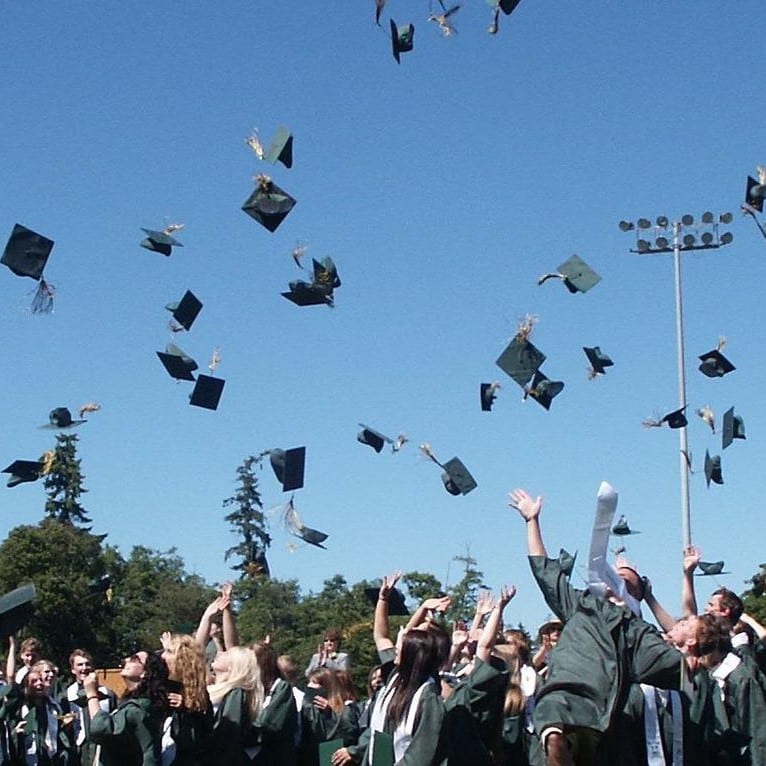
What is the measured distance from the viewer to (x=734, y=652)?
8.39 m

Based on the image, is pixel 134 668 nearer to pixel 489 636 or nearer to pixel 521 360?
pixel 489 636

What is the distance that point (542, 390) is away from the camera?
12.5 meters

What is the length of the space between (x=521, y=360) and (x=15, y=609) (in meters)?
7.29

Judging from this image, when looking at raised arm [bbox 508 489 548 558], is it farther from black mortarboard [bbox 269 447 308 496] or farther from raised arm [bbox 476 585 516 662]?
black mortarboard [bbox 269 447 308 496]

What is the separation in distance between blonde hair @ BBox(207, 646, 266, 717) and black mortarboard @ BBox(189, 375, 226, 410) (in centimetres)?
513

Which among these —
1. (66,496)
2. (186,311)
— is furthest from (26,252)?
(66,496)

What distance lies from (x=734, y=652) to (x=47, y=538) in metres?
36.9

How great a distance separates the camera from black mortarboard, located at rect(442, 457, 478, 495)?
1259 cm

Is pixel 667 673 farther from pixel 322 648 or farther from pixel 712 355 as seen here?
pixel 712 355

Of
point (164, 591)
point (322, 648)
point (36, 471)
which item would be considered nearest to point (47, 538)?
point (164, 591)

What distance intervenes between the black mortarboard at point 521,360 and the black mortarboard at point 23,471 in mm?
4003

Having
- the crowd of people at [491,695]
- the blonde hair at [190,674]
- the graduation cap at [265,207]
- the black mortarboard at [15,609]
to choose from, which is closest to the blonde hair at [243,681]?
the crowd of people at [491,695]

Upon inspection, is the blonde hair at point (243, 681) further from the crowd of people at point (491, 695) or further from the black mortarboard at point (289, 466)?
the black mortarboard at point (289, 466)

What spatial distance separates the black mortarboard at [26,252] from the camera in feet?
37.3
